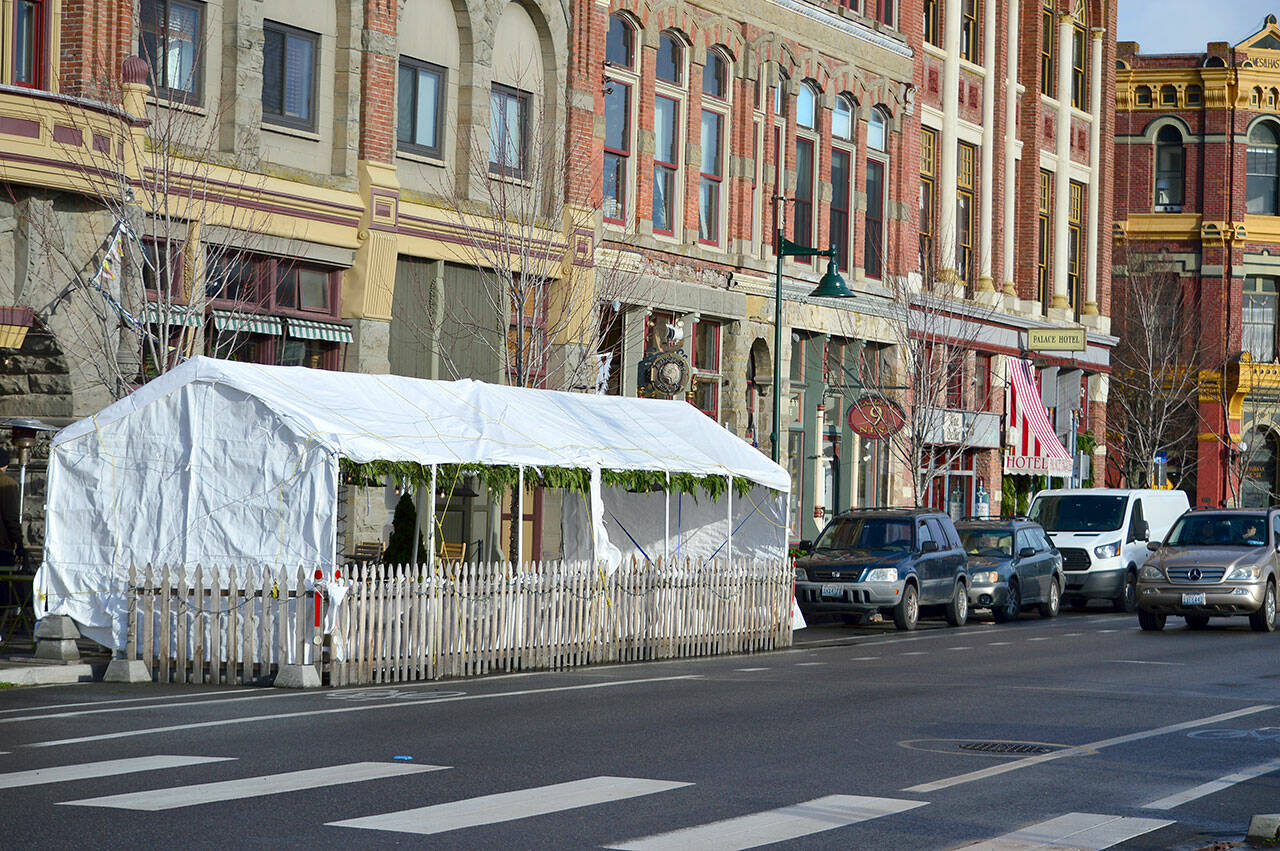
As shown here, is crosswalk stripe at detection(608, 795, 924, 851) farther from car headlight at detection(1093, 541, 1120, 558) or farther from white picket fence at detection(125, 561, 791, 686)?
car headlight at detection(1093, 541, 1120, 558)

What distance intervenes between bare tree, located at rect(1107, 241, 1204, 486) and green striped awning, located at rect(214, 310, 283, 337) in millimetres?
36543

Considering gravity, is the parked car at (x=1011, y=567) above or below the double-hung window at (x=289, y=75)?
below

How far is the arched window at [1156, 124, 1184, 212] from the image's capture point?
192ft

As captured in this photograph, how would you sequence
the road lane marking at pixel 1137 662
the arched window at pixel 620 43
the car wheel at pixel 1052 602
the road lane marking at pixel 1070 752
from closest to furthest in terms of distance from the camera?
the road lane marking at pixel 1070 752 < the road lane marking at pixel 1137 662 < the car wheel at pixel 1052 602 < the arched window at pixel 620 43

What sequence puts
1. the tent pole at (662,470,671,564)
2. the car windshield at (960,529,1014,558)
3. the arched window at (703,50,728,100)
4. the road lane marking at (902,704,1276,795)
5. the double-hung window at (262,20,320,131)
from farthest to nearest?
the arched window at (703,50,728,100), the car windshield at (960,529,1014,558), the double-hung window at (262,20,320,131), the tent pole at (662,470,671,564), the road lane marking at (902,704,1276,795)

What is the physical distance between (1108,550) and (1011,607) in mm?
4350

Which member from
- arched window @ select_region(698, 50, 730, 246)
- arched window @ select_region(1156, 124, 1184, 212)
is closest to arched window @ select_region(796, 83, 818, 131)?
arched window @ select_region(698, 50, 730, 246)

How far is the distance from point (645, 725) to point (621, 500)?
1120 cm

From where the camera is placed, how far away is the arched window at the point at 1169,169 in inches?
2303

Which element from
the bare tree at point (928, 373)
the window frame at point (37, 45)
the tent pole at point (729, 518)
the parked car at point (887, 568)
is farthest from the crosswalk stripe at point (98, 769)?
the bare tree at point (928, 373)

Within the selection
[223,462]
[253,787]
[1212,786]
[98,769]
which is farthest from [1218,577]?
[98,769]

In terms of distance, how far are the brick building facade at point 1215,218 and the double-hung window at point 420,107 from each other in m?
35.4

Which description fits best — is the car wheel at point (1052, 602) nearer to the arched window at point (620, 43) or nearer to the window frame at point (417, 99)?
the arched window at point (620, 43)

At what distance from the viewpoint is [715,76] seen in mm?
34281
